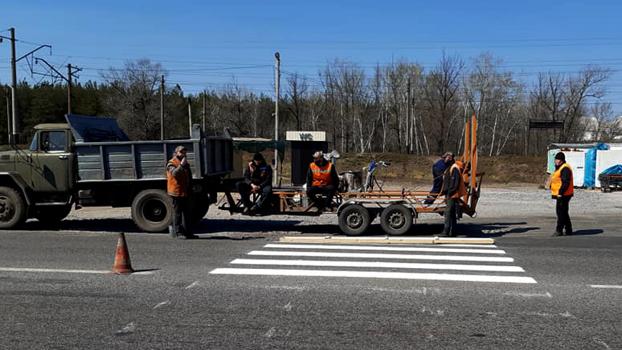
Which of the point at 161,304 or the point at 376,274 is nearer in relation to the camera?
the point at 161,304

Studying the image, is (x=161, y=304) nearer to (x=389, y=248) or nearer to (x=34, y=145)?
(x=389, y=248)

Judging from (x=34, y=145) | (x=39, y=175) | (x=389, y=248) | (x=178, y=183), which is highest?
(x=34, y=145)

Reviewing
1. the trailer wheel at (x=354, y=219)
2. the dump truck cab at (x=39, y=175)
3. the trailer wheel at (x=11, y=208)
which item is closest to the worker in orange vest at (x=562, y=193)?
the trailer wheel at (x=354, y=219)

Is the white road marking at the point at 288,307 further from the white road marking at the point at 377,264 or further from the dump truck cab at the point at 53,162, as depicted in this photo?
the dump truck cab at the point at 53,162

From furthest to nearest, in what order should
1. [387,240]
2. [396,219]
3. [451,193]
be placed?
[396,219], [451,193], [387,240]

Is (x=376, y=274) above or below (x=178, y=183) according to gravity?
below

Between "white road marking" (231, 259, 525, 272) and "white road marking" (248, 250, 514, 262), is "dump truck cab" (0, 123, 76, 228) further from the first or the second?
"white road marking" (231, 259, 525, 272)

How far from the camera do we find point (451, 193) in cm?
1288

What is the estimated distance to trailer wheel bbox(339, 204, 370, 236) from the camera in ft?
44.3

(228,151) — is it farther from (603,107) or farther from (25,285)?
(603,107)

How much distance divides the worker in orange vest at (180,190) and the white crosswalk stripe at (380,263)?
2.24 metres

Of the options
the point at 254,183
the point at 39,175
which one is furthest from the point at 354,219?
the point at 39,175

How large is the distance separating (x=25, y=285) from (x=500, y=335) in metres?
5.87

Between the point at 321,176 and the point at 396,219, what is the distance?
6.30ft
